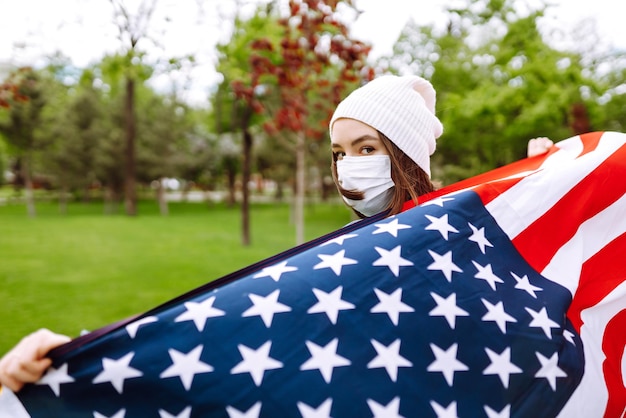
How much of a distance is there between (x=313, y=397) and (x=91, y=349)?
579 mm

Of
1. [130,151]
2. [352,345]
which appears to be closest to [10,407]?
[352,345]

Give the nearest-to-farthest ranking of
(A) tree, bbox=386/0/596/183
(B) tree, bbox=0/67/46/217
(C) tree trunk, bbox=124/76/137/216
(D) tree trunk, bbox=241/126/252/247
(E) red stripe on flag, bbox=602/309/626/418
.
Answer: (E) red stripe on flag, bbox=602/309/626/418 < (A) tree, bbox=386/0/596/183 < (D) tree trunk, bbox=241/126/252/247 < (B) tree, bbox=0/67/46/217 < (C) tree trunk, bbox=124/76/137/216

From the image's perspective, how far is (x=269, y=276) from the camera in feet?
4.18

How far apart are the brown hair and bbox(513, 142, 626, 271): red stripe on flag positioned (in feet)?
1.47

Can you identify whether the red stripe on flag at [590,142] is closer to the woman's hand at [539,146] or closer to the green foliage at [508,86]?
the woman's hand at [539,146]

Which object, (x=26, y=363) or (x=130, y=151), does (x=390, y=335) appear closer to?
(x=26, y=363)

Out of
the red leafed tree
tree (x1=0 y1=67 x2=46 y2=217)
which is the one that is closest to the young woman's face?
the red leafed tree

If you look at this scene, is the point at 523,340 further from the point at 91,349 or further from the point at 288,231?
the point at 288,231

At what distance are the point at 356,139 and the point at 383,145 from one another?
0.12m

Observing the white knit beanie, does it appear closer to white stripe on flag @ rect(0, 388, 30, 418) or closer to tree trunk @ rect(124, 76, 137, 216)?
white stripe on flag @ rect(0, 388, 30, 418)

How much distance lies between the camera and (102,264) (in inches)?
397

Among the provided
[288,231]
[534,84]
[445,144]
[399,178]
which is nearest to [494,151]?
[445,144]

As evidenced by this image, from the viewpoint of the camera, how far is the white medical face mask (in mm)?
A: 1814

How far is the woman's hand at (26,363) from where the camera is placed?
103cm
